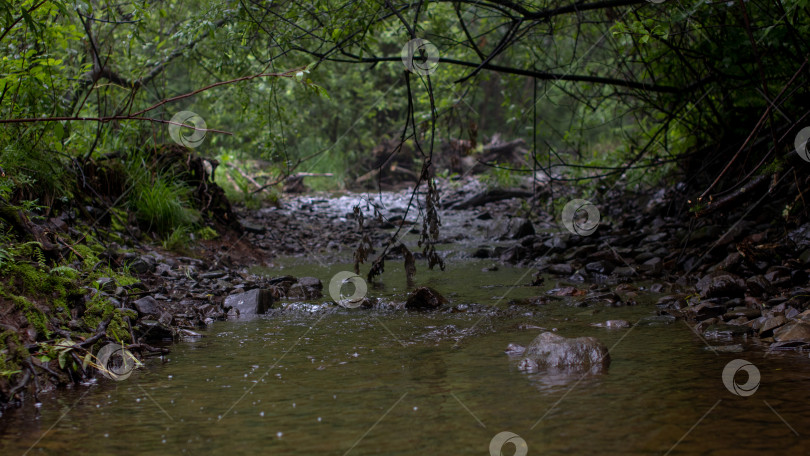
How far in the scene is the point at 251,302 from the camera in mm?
4180

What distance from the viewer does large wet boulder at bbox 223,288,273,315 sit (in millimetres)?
4145

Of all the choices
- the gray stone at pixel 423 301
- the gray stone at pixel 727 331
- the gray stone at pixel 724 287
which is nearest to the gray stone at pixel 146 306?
the gray stone at pixel 423 301

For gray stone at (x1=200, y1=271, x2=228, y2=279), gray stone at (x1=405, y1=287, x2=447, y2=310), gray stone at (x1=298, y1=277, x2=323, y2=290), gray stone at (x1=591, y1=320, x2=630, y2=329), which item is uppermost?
gray stone at (x1=591, y1=320, x2=630, y2=329)

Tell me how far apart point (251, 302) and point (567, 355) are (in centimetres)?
225

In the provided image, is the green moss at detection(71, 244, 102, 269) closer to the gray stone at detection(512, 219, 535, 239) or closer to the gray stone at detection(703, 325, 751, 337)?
the gray stone at detection(703, 325, 751, 337)

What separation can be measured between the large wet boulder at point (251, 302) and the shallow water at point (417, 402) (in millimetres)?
668

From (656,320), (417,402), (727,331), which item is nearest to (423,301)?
(656,320)

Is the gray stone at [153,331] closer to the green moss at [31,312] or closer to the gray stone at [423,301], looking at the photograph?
the green moss at [31,312]

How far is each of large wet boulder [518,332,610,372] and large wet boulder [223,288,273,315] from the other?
6.60 feet

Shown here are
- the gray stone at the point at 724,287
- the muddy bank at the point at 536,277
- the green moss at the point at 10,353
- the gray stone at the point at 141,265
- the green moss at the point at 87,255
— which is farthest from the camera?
the gray stone at the point at 141,265

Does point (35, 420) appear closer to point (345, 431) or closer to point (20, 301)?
point (20, 301)

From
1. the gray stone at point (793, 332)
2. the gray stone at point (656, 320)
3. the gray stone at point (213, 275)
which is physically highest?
the gray stone at point (793, 332)

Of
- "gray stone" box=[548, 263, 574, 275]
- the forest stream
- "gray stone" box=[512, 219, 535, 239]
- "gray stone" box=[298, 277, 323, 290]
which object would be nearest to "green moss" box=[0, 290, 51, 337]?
the forest stream

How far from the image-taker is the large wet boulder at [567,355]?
2.69 meters
